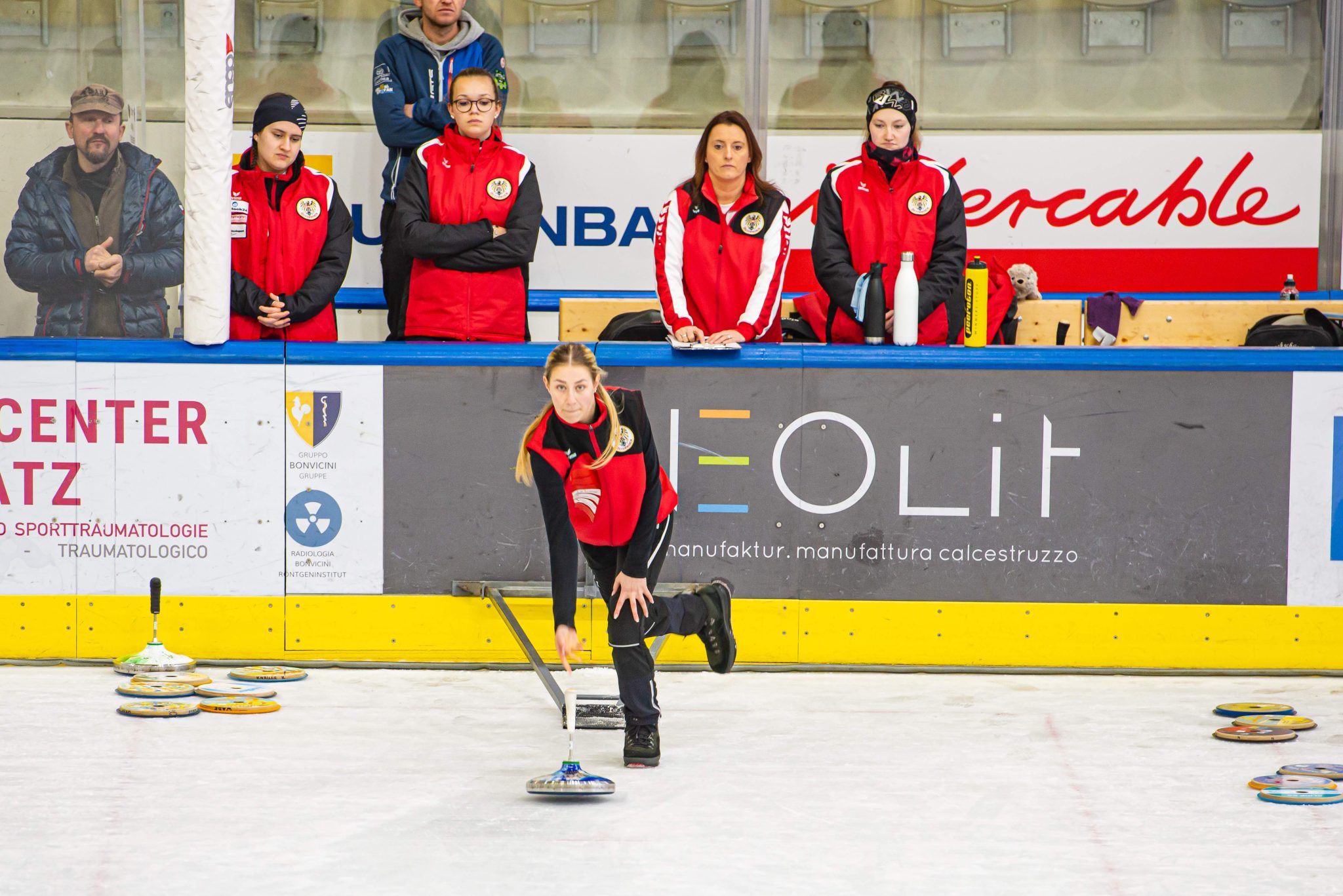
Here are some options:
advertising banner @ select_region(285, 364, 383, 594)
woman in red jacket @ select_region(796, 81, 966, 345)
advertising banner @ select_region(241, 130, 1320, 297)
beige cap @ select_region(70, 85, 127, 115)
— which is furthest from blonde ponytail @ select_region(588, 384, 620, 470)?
advertising banner @ select_region(241, 130, 1320, 297)

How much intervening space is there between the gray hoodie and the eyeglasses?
149cm

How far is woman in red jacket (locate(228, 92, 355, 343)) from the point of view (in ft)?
22.8

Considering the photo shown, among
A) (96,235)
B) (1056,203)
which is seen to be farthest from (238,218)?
(1056,203)

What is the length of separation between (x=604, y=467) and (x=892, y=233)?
2.34 metres

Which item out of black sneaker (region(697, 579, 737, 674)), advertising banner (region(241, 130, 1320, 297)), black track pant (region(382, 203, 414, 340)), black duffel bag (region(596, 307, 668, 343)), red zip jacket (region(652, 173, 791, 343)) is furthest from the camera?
advertising banner (region(241, 130, 1320, 297))

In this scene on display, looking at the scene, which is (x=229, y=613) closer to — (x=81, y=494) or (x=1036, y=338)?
(x=81, y=494)

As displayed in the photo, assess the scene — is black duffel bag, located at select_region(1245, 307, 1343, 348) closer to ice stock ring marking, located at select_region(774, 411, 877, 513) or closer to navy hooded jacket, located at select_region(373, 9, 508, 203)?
ice stock ring marking, located at select_region(774, 411, 877, 513)

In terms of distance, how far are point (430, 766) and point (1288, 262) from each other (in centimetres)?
740

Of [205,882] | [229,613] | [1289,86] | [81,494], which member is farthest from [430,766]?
[1289,86]

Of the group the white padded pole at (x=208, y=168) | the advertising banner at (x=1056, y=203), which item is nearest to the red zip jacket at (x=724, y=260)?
the white padded pole at (x=208, y=168)

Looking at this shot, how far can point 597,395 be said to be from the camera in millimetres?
5105

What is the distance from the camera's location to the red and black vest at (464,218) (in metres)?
6.88

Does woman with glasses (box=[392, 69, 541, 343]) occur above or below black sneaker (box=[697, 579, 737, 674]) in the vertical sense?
above

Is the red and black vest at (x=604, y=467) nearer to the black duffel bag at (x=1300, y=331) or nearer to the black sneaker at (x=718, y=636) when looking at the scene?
the black sneaker at (x=718, y=636)
